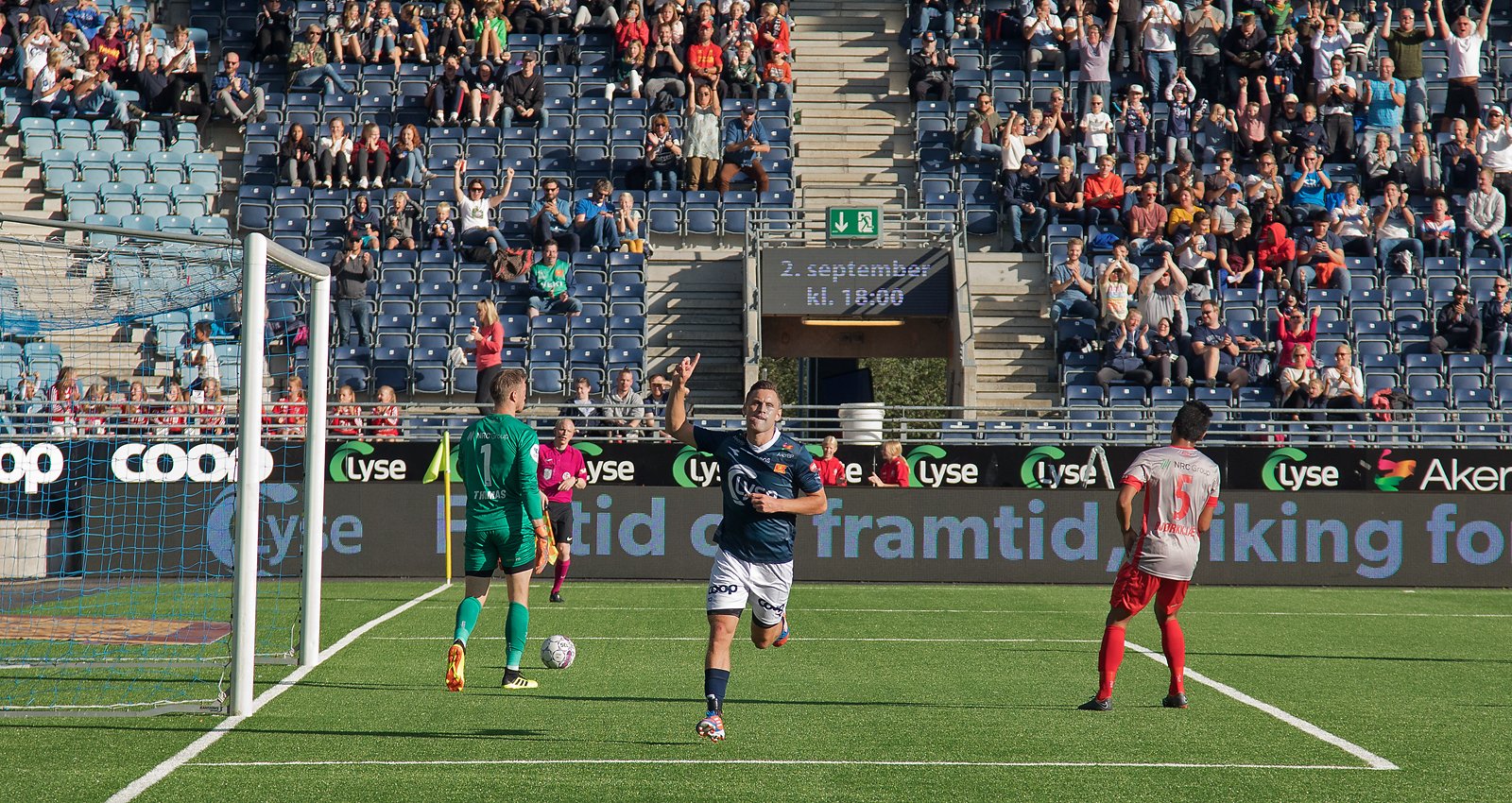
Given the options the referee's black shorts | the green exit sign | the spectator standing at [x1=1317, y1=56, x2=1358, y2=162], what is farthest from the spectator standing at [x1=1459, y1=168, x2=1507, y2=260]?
the referee's black shorts

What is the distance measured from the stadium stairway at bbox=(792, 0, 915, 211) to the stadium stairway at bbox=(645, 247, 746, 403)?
2.37m

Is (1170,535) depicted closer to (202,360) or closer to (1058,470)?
(1058,470)

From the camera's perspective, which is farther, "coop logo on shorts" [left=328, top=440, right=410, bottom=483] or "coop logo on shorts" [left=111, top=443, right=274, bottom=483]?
"coop logo on shorts" [left=328, top=440, right=410, bottom=483]

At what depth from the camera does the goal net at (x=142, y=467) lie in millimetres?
9719

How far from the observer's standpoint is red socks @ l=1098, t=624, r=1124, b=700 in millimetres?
9008

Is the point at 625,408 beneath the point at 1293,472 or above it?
above

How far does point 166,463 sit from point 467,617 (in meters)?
11.4

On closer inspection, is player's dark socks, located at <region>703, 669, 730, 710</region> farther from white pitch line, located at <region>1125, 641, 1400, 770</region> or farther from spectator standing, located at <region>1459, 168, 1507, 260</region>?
spectator standing, located at <region>1459, 168, 1507, 260</region>

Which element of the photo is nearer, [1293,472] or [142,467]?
[142,467]

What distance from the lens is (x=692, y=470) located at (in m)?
19.2

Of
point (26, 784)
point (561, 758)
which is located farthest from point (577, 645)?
point (26, 784)

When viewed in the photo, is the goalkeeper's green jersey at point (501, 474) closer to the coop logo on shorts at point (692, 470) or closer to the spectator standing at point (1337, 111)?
the coop logo on shorts at point (692, 470)

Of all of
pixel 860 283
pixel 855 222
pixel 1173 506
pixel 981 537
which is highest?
pixel 855 222

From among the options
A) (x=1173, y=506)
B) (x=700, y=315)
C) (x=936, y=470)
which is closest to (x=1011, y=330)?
(x=700, y=315)
